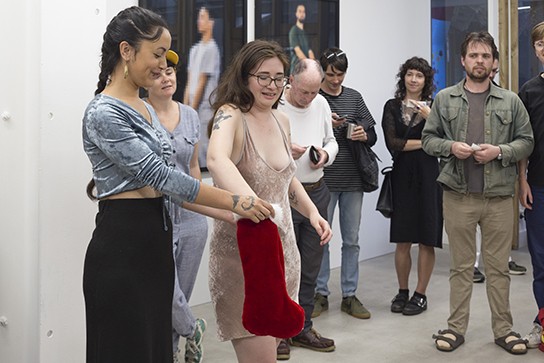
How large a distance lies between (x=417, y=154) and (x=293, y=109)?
48.4 inches

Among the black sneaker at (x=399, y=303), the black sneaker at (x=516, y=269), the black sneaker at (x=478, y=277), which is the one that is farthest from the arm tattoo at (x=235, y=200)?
the black sneaker at (x=516, y=269)

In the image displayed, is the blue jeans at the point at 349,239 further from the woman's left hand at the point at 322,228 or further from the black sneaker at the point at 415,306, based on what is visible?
the woman's left hand at the point at 322,228

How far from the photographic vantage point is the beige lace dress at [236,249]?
8.66 ft

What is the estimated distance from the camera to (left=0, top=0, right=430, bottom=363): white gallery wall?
3.30 meters

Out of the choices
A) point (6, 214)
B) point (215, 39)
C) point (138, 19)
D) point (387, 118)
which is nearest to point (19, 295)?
point (6, 214)

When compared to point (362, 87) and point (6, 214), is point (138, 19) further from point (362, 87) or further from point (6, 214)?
point (362, 87)

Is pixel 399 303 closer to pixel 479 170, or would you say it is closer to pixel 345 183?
pixel 345 183

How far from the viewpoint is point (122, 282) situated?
2.15 meters

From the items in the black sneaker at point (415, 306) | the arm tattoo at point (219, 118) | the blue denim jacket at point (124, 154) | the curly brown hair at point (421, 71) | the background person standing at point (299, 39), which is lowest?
the black sneaker at point (415, 306)

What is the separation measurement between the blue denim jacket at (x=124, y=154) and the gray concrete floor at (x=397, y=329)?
6.83 ft

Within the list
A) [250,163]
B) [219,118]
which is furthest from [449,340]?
[219,118]

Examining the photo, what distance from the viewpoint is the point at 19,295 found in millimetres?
3408

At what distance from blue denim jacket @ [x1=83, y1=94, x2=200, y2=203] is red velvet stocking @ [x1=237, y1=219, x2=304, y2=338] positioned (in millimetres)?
284

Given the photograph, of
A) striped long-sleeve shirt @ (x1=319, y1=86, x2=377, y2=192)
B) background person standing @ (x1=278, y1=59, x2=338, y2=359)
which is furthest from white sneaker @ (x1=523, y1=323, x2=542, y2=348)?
striped long-sleeve shirt @ (x1=319, y1=86, x2=377, y2=192)
